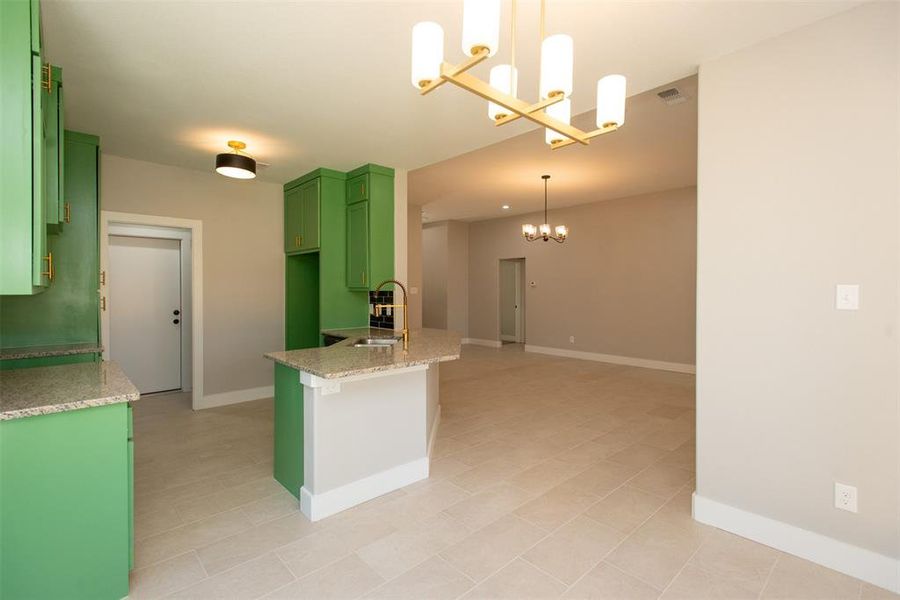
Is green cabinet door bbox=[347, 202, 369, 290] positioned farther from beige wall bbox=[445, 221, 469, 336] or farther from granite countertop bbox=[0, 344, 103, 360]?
beige wall bbox=[445, 221, 469, 336]

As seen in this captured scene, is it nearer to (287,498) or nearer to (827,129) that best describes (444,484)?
(287,498)

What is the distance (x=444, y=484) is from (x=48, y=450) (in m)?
2.05

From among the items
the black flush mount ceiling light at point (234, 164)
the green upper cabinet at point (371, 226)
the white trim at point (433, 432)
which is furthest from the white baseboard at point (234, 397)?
the black flush mount ceiling light at point (234, 164)

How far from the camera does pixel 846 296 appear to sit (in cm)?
198

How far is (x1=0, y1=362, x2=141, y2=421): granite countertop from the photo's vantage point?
1.58m

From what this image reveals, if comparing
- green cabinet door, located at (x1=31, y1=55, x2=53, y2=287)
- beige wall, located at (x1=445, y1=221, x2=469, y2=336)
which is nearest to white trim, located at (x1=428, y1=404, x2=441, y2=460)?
green cabinet door, located at (x1=31, y1=55, x2=53, y2=287)

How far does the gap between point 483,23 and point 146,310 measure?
18.2 ft

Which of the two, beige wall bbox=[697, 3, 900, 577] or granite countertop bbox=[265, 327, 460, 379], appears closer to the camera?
beige wall bbox=[697, 3, 900, 577]

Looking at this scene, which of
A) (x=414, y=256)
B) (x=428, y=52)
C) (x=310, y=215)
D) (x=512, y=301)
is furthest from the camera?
(x=512, y=301)

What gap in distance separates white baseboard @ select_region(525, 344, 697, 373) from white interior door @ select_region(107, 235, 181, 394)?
6217mm

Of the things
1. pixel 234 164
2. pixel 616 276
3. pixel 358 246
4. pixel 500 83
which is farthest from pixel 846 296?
pixel 616 276

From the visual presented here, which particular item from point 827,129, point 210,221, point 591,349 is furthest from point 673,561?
point 591,349

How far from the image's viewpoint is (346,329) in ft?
15.6

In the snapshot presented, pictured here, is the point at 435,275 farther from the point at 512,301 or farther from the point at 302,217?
the point at 302,217
